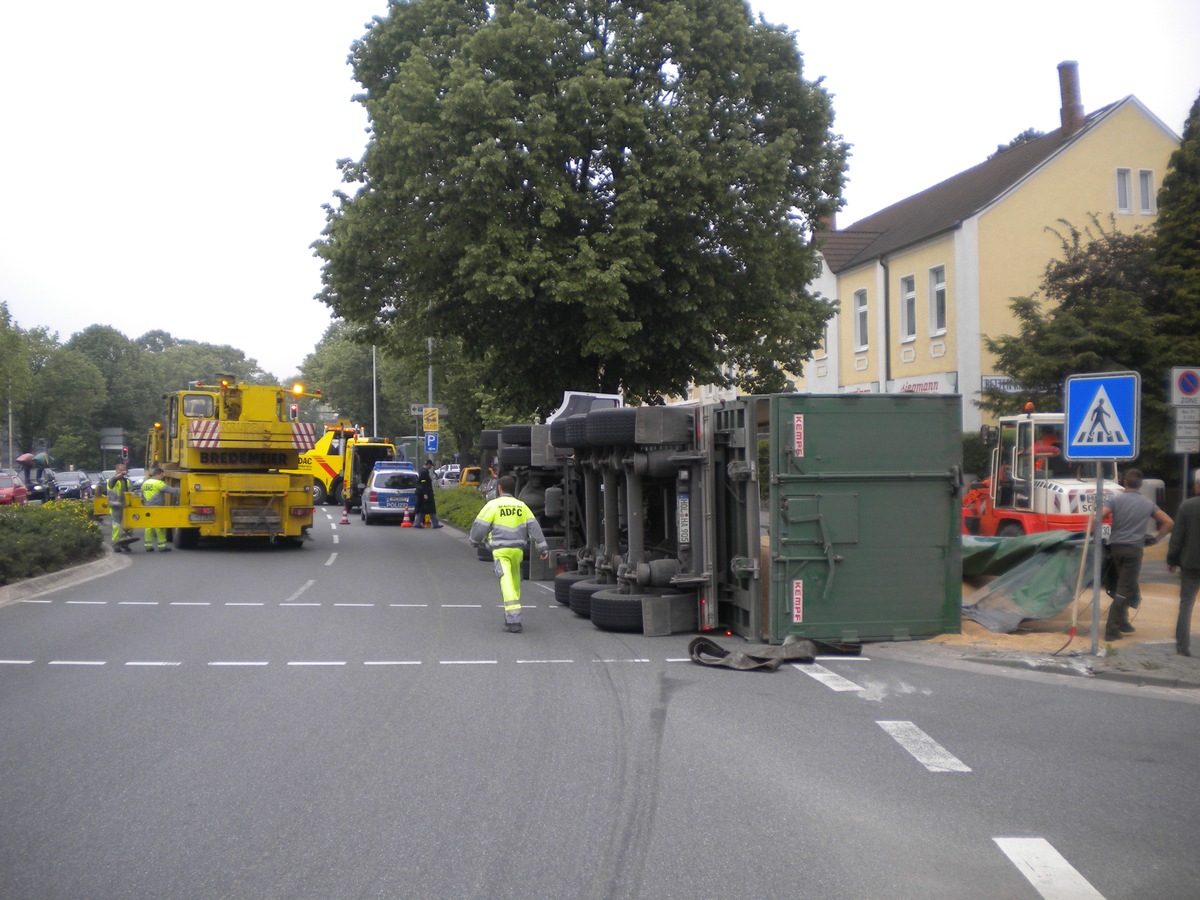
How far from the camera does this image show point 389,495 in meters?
37.2

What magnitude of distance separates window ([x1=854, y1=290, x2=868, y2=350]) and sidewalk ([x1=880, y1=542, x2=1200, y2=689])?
81.1ft

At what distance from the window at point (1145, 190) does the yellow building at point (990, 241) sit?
3 cm

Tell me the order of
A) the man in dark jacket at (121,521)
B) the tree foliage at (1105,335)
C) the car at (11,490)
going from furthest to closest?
the car at (11,490), the tree foliage at (1105,335), the man in dark jacket at (121,521)

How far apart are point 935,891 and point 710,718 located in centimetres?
349

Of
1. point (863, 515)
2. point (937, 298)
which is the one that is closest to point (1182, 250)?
point (937, 298)

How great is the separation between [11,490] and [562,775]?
3917cm

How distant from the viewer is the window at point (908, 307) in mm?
35469

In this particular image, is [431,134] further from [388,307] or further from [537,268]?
[388,307]

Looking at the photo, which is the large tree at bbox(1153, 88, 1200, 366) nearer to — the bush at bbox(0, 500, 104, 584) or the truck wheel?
the truck wheel

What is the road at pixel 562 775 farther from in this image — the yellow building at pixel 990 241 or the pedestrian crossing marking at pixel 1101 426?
the yellow building at pixel 990 241

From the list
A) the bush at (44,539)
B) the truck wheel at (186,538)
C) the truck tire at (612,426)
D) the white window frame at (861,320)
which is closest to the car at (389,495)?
the truck wheel at (186,538)

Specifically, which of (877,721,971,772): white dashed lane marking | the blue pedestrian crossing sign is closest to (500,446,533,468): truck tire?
the blue pedestrian crossing sign

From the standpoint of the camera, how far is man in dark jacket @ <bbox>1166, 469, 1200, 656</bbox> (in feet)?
35.5

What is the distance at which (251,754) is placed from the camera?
714 cm
